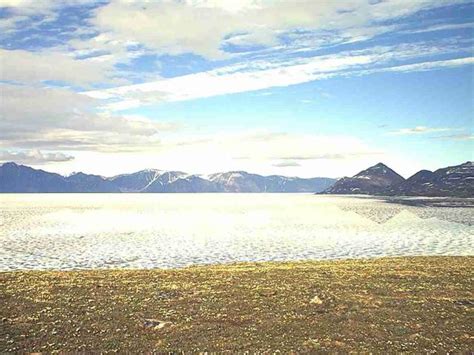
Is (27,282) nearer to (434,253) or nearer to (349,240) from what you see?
(434,253)

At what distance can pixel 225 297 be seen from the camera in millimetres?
29891

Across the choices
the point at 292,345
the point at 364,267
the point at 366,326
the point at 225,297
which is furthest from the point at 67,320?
the point at 364,267

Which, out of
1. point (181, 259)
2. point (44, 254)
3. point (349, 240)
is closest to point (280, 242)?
point (349, 240)

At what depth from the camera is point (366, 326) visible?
941 inches

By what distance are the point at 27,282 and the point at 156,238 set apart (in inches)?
1860

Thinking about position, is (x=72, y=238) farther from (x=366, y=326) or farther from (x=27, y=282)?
(x=366, y=326)

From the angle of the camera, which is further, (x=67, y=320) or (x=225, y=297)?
(x=225, y=297)

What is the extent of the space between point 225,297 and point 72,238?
60.8 meters

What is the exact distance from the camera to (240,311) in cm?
2655

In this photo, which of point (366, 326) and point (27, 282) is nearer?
point (366, 326)

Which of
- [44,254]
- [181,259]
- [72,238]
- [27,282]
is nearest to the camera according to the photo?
[27,282]

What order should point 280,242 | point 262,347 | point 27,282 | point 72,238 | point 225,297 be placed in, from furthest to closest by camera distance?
point 72,238
point 280,242
point 27,282
point 225,297
point 262,347

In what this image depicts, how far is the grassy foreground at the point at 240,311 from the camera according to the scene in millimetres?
21797

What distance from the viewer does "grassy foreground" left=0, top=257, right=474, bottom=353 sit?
71.5ft
